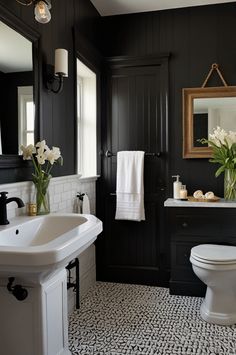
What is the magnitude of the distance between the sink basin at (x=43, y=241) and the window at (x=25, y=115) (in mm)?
481

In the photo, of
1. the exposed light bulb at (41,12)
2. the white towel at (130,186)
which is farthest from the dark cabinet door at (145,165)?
the exposed light bulb at (41,12)

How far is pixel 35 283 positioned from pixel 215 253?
1515 mm

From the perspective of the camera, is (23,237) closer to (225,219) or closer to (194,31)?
(225,219)

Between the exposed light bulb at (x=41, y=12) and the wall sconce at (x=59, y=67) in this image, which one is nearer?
the exposed light bulb at (x=41, y=12)

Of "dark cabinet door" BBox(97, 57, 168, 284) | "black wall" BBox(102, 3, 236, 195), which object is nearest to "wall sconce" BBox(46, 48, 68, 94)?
"dark cabinet door" BBox(97, 57, 168, 284)

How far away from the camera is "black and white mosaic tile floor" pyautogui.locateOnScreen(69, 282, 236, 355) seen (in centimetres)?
212

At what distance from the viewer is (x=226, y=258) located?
241 cm

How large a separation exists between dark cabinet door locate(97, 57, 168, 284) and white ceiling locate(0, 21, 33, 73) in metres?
1.40

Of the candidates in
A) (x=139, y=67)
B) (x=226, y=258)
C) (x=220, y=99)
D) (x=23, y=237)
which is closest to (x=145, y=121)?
(x=139, y=67)

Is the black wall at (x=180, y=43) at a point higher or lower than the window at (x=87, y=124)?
higher

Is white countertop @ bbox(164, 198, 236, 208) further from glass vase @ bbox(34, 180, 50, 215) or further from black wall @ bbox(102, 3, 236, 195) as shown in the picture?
glass vase @ bbox(34, 180, 50, 215)

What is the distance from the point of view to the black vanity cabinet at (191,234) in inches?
111

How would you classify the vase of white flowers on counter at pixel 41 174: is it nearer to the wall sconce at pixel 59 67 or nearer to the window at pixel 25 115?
the window at pixel 25 115

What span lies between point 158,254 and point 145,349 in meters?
1.23
